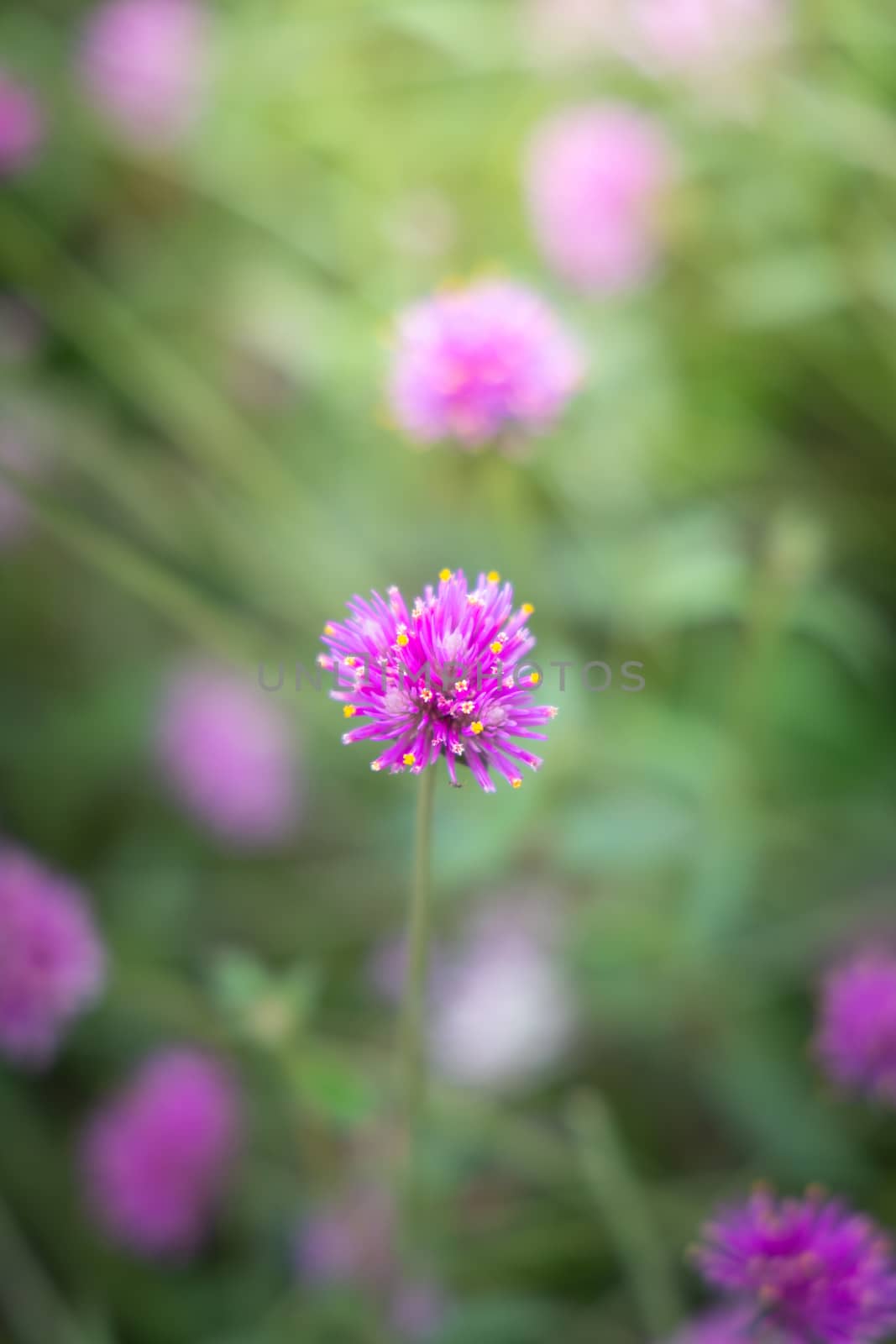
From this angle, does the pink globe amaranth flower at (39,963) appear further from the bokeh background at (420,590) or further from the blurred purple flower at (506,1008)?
the blurred purple flower at (506,1008)

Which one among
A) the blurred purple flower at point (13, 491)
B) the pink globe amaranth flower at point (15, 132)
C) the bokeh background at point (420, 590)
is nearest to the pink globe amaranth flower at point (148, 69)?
the bokeh background at point (420, 590)

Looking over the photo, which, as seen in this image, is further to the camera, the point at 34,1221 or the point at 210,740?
the point at 210,740

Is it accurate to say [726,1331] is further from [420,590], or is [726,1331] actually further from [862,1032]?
[420,590]

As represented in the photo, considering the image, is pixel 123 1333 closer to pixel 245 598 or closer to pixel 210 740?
pixel 210 740

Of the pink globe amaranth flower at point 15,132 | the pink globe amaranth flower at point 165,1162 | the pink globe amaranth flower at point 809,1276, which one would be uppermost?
the pink globe amaranth flower at point 15,132

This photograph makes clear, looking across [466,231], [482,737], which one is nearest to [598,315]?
[466,231]

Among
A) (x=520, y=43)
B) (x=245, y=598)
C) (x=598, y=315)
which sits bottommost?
(x=245, y=598)

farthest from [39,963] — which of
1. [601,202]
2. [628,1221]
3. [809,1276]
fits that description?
[601,202]
